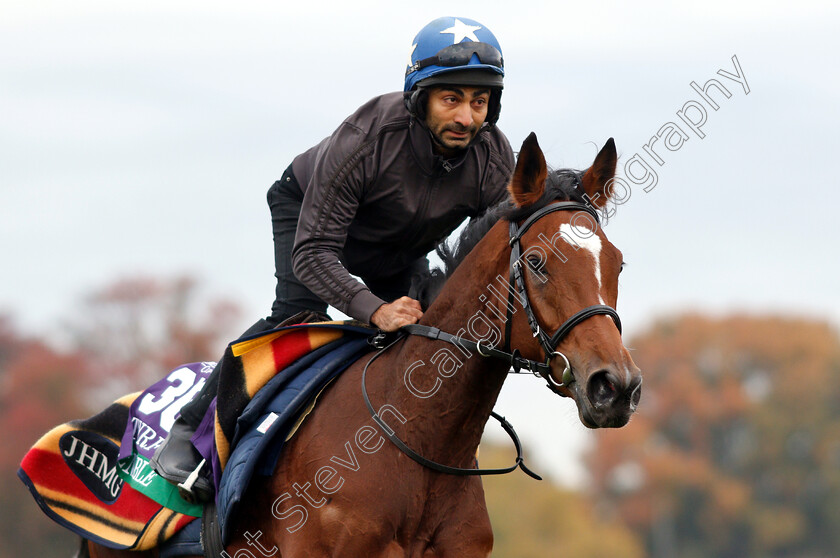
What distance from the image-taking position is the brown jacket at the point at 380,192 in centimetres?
602

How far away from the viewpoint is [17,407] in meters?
45.0

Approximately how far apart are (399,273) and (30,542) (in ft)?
108

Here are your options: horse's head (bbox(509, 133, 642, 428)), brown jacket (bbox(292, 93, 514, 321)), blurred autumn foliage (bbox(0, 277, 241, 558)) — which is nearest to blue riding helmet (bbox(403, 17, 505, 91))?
brown jacket (bbox(292, 93, 514, 321))

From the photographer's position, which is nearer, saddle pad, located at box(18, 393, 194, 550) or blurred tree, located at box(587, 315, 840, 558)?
saddle pad, located at box(18, 393, 194, 550)

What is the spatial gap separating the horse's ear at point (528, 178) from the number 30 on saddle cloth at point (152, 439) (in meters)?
1.20

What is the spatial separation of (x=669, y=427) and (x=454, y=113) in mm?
69298

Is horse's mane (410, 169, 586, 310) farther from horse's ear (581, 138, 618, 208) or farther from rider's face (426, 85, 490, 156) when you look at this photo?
rider's face (426, 85, 490, 156)

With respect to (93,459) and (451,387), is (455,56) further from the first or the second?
(93,459)

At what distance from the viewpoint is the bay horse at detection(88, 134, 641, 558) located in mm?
5027

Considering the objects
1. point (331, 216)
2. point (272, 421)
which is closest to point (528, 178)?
point (331, 216)

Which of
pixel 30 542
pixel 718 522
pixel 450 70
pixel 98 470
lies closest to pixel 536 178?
pixel 450 70

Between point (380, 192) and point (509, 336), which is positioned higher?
point (380, 192)

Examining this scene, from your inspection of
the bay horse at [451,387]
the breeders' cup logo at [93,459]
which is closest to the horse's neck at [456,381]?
the bay horse at [451,387]

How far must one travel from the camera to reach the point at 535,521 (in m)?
48.8
